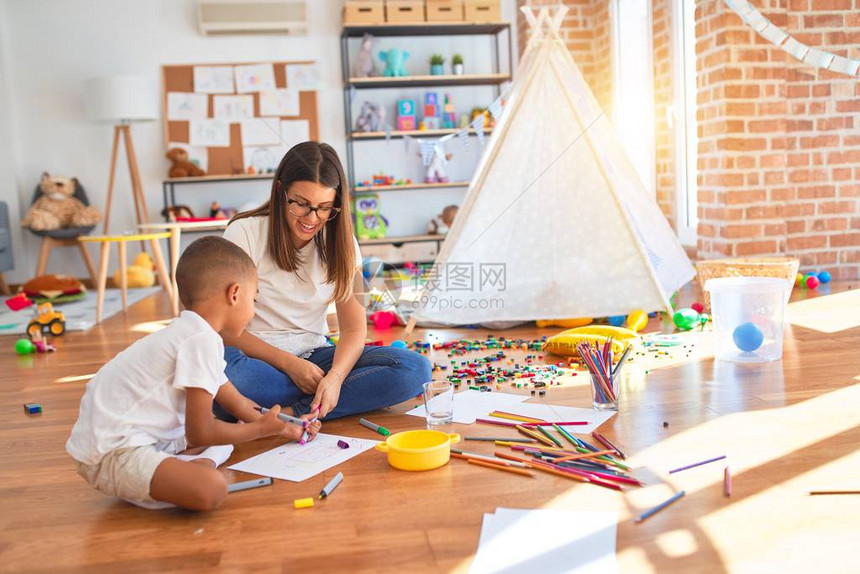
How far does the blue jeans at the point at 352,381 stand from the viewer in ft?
6.29

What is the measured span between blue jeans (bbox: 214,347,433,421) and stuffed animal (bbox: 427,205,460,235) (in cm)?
348

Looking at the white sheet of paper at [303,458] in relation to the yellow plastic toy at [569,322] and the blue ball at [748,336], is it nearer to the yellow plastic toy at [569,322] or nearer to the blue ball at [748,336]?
the blue ball at [748,336]

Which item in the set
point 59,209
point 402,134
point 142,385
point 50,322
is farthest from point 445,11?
point 142,385

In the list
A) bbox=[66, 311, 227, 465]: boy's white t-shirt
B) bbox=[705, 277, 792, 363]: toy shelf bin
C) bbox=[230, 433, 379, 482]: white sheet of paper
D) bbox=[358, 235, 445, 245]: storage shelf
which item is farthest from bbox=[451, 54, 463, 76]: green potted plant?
bbox=[66, 311, 227, 465]: boy's white t-shirt

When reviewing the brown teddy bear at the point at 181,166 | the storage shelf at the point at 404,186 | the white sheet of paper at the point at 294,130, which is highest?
the white sheet of paper at the point at 294,130

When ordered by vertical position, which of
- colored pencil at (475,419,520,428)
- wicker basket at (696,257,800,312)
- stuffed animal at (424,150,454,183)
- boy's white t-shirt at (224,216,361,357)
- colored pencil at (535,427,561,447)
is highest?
stuffed animal at (424,150,454,183)

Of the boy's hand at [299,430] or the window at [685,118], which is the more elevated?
the window at [685,118]

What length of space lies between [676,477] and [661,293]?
5.26ft

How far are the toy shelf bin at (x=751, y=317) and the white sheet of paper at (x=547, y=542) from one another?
1249mm

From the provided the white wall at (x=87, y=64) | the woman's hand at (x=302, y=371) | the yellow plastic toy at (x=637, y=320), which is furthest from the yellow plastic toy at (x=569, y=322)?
the white wall at (x=87, y=64)

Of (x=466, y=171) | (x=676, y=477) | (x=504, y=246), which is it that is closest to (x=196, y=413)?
(x=676, y=477)

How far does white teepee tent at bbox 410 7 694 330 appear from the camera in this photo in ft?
10.0

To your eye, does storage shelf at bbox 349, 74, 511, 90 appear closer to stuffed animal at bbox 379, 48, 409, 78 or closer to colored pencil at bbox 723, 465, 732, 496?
stuffed animal at bbox 379, 48, 409, 78

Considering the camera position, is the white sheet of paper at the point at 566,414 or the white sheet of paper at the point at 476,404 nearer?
the white sheet of paper at the point at 566,414
